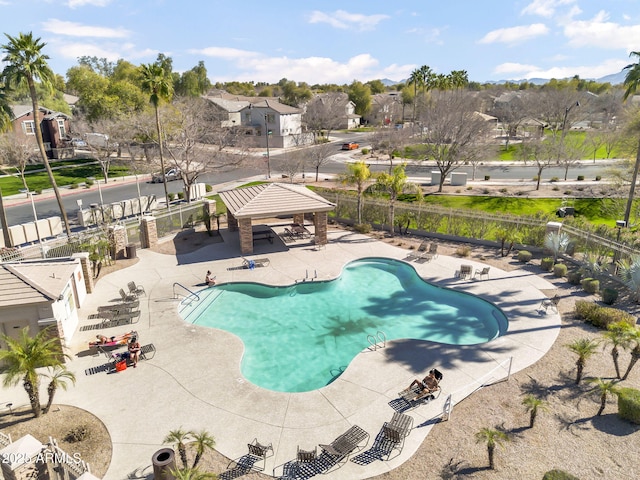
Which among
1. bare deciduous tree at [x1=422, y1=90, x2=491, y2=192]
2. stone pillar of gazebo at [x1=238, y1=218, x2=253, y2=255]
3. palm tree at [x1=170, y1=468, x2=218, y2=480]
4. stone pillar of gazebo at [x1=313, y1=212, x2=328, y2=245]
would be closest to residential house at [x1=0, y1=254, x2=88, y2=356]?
palm tree at [x1=170, y1=468, x2=218, y2=480]

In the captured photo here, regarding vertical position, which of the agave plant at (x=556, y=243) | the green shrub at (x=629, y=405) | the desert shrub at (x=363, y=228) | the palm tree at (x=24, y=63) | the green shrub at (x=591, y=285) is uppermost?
the palm tree at (x=24, y=63)

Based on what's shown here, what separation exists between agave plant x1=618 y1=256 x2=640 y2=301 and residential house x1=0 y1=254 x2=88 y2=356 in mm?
25151

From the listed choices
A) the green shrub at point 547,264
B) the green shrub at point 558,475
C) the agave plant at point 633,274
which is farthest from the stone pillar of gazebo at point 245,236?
the agave plant at point 633,274

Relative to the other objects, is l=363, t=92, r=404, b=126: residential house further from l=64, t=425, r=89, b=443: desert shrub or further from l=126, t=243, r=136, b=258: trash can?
l=64, t=425, r=89, b=443: desert shrub

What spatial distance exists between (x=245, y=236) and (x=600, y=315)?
19.6 meters

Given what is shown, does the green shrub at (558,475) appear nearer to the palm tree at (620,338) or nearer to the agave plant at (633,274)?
the palm tree at (620,338)

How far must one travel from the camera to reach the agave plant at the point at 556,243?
2456 centimetres

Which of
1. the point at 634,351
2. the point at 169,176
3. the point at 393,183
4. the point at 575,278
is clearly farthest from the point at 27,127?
the point at 634,351

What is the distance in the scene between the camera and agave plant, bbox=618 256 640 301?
19516mm

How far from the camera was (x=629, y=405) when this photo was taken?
1259 cm

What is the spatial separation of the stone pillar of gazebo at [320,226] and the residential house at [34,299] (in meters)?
15.1

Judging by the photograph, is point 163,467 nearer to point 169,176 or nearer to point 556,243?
point 556,243

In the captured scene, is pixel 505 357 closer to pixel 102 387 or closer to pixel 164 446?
pixel 164 446

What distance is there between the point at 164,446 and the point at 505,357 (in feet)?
41.4
